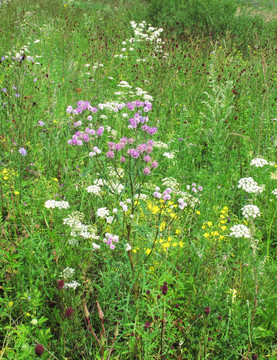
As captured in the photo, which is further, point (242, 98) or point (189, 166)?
point (242, 98)

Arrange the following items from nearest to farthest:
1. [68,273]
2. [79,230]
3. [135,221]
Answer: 1. [68,273]
2. [79,230]
3. [135,221]

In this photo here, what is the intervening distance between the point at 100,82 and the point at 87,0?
12.6m

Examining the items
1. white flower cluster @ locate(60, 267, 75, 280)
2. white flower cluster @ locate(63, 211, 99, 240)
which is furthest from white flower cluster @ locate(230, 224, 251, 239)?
white flower cluster @ locate(60, 267, 75, 280)

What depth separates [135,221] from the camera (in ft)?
6.47

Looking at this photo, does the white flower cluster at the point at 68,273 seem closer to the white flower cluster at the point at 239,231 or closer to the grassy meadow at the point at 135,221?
the grassy meadow at the point at 135,221

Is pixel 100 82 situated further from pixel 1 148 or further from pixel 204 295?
pixel 204 295

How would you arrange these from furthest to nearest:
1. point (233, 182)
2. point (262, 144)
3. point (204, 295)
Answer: point (262, 144) < point (233, 182) < point (204, 295)

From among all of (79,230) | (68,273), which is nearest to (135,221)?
(79,230)

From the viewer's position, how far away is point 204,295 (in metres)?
1.65

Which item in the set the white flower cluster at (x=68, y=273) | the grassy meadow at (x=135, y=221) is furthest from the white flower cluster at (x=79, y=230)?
the white flower cluster at (x=68, y=273)

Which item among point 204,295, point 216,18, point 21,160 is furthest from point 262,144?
point 216,18

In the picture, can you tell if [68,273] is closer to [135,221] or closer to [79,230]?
[79,230]

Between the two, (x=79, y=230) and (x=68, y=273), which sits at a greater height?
(x=79, y=230)

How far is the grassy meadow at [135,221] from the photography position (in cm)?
150
